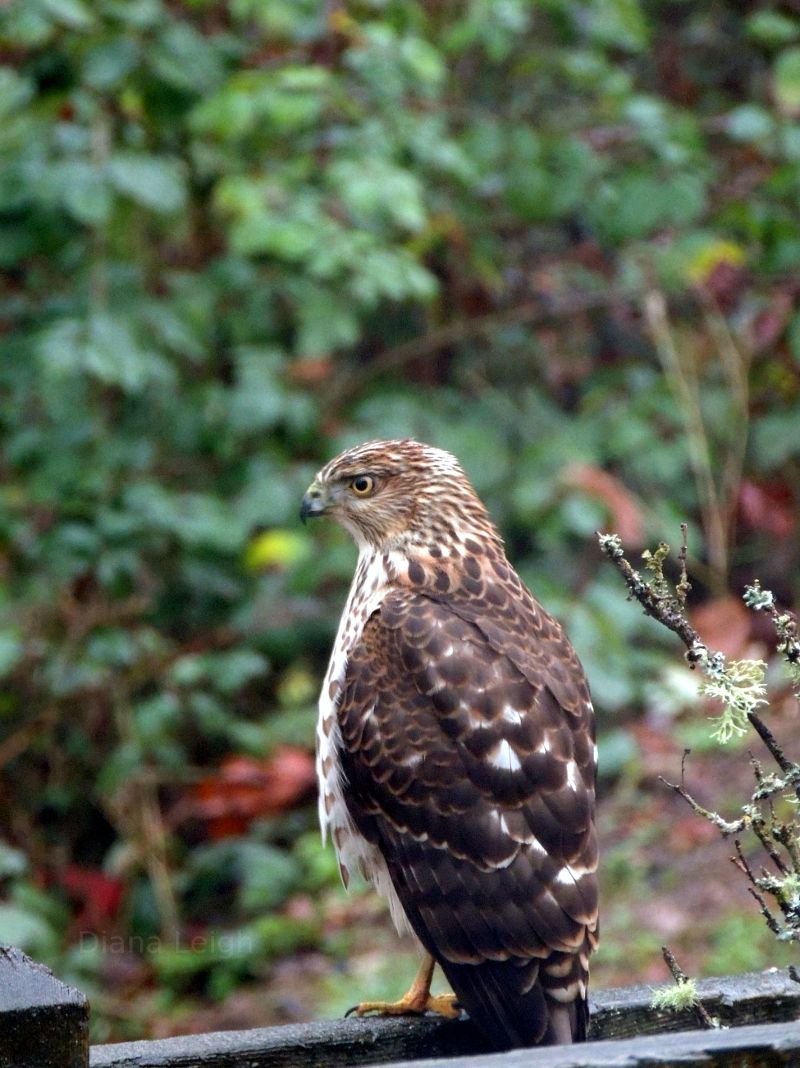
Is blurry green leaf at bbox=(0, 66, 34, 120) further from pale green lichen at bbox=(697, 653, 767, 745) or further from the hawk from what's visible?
pale green lichen at bbox=(697, 653, 767, 745)

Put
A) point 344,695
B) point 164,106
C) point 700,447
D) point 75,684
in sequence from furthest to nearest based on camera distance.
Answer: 1. point 700,447
2. point 75,684
3. point 164,106
4. point 344,695

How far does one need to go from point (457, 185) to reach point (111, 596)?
236 centimetres

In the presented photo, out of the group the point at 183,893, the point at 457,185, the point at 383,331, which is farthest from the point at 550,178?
the point at 183,893

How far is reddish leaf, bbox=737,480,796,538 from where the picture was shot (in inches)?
293

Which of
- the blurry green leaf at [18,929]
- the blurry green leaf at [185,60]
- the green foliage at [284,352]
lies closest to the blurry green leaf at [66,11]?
the green foliage at [284,352]

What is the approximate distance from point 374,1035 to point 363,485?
1.56 metres

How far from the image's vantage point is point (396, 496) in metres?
3.84

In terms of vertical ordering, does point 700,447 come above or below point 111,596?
below

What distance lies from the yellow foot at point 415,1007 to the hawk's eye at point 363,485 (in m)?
1.20

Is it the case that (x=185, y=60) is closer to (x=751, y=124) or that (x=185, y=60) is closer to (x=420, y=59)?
(x=420, y=59)

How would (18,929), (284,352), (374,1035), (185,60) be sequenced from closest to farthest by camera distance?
(374,1035), (18,929), (185,60), (284,352)

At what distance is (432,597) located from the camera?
341 cm

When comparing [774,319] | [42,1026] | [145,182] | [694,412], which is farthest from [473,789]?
[774,319]

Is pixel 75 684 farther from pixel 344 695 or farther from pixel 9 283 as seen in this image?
pixel 344 695
